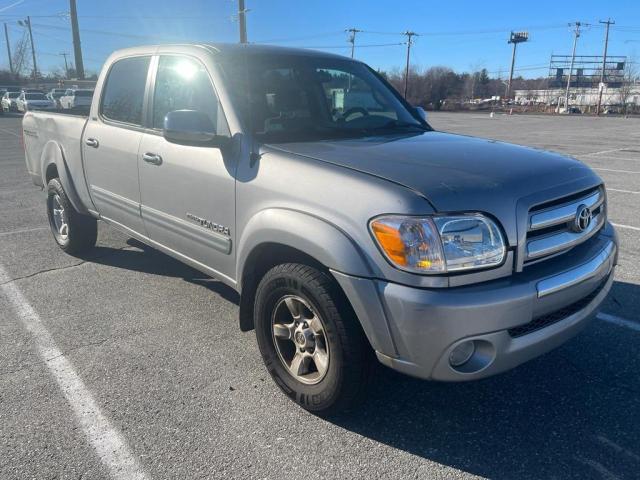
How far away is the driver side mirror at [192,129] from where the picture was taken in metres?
3.04

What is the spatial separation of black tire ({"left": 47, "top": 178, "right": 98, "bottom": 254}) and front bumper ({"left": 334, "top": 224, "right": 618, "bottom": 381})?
3733 millimetres

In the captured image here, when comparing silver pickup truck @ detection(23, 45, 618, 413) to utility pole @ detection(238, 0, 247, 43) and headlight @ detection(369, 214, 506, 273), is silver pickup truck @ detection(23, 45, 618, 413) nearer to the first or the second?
headlight @ detection(369, 214, 506, 273)

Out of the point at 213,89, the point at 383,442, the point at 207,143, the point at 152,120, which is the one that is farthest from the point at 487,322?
the point at 152,120

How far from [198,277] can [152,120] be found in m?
1.55

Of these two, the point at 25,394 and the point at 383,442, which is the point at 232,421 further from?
the point at 25,394

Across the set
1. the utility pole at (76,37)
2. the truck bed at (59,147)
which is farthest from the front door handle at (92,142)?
the utility pole at (76,37)

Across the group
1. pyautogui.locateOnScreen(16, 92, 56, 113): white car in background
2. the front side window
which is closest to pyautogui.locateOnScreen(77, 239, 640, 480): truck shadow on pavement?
the front side window

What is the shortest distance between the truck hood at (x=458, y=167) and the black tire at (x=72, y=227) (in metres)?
3.09

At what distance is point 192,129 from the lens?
3.06 meters

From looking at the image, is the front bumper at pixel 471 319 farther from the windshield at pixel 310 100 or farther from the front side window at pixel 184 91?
the front side window at pixel 184 91

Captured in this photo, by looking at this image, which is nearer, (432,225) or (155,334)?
(432,225)

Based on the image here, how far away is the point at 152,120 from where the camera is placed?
12.6ft

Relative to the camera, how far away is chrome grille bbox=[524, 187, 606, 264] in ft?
8.07

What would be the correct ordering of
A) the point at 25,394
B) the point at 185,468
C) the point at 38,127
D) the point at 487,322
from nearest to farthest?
the point at 487,322 → the point at 185,468 → the point at 25,394 → the point at 38,127
